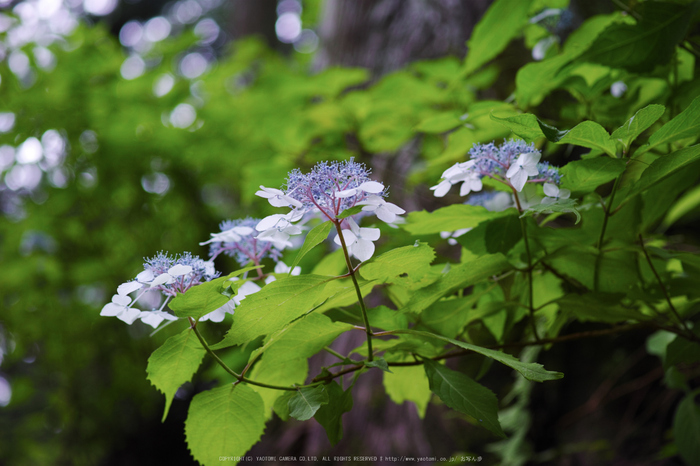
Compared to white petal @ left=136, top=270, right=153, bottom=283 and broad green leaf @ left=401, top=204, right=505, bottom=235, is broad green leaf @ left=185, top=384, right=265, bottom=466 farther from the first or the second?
broad green leaf @ left=401, top=204, right=505, bottom=235

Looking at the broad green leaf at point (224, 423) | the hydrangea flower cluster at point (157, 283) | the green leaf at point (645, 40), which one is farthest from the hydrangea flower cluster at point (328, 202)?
the green leaf at point (645, 40)

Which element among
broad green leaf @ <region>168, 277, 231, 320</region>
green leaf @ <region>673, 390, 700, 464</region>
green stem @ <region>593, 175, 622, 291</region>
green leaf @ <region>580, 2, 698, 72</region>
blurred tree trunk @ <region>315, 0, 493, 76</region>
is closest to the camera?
broad green leaf @ <region>168, 277, 231, 320</region>

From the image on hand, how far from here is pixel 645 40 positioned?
711mm

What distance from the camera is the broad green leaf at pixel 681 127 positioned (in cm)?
50

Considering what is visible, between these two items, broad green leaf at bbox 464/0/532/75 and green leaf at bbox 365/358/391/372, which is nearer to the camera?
green leaf at bbox 365/358/391/372

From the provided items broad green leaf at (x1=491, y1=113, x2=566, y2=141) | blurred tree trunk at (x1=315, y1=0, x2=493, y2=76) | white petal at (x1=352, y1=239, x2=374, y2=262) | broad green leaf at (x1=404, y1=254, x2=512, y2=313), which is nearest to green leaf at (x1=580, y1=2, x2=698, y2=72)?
broad green leaf at (x1=491, y1=113, x2=566, y2=141)

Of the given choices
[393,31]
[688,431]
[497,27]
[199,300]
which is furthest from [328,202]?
[393,31]

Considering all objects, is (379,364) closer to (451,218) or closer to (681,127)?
(451,218)

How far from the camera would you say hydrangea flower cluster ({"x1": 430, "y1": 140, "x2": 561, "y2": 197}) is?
56cm

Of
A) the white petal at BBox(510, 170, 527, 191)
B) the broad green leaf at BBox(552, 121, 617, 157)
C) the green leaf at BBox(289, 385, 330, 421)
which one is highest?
the broad green leaf at BBox(552, 121, 617, 157)

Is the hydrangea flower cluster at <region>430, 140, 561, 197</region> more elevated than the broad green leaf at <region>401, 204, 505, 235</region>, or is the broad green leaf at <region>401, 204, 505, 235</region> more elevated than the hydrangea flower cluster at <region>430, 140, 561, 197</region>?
the hydrangea flower cluster at <region>430, 140, 561, 197</region>

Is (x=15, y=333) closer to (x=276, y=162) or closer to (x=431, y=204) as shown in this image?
(x=276, y=162)

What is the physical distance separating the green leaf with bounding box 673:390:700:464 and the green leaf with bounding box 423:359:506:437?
58 centimetres

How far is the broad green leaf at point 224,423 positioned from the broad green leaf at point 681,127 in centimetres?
58
